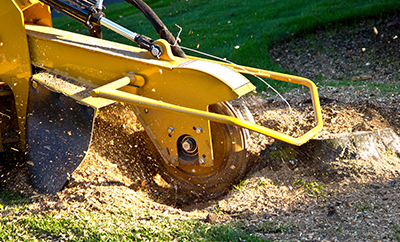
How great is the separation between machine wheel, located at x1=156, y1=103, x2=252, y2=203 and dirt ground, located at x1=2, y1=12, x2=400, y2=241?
9 centimetres

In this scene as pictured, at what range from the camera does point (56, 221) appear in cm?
276

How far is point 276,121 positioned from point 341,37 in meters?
3.93

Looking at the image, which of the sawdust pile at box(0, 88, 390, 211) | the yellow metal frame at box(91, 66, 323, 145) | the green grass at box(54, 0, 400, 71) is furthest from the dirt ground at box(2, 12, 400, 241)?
the green grass at box(54, 0, 400, 71)

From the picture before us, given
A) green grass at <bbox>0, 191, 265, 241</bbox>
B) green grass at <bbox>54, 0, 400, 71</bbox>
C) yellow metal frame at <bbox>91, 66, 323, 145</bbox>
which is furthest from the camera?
green grass at <bbox>54, 0, 400, 71</bbox>

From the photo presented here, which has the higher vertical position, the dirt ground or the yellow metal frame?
the yellow metal frame

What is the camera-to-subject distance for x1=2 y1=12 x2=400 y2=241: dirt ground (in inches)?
103

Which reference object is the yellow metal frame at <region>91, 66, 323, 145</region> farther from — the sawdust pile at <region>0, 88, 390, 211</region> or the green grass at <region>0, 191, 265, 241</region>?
the sawdust pile at <region>0, 88, 390, 211</region>

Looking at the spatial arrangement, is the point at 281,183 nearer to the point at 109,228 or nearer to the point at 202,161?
the point at 202,161

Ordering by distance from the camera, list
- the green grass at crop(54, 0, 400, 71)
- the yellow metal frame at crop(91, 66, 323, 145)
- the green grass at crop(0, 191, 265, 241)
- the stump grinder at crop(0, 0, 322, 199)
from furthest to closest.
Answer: the green grass at crop(54, 0, 400, 71) → the stump grinder at crop(0, 0, 322, 199) → the green grass at crop(0, 191, 265, 241) → the yellow metal frame at crop(91, 66, 323, 145)

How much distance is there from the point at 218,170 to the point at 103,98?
1044mm

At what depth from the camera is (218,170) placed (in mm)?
3186

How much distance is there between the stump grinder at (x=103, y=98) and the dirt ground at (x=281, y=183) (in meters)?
0.19

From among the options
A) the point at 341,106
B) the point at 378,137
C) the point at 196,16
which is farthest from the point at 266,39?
the point at 378,137

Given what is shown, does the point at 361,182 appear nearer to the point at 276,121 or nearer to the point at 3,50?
the point at 276,121
